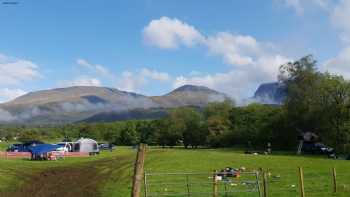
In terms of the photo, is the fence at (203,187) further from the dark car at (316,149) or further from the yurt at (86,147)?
the dark car at (316,149)

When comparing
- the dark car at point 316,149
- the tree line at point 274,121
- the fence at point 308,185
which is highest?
the tree line at point 274,121

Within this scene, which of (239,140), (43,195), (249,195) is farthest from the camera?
(239,140)

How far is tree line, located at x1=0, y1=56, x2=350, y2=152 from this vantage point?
304 ft

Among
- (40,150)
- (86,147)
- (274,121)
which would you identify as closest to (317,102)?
(274,121)

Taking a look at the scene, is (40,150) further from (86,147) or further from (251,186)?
(251,186)

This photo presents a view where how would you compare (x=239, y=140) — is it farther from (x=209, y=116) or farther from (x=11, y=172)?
(x=11, y=172)

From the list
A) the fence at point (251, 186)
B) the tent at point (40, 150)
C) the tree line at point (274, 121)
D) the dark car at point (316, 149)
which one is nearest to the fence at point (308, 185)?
the fence at point (251, 186)

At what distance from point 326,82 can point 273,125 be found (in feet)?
82.8

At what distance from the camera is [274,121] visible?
11938 centimetres

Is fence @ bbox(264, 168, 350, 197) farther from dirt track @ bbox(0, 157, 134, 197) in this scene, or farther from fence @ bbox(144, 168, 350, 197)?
dirt track @ bbox(0, 157, 134, 197)

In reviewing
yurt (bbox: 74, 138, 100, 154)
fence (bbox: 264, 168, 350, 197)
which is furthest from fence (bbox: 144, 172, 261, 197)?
yurt (bbox: 74, 138, 100, 154)

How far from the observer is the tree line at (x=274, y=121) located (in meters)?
92.6

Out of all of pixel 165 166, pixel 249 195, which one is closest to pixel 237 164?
pixel 165 166

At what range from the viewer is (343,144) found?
85125 mm
